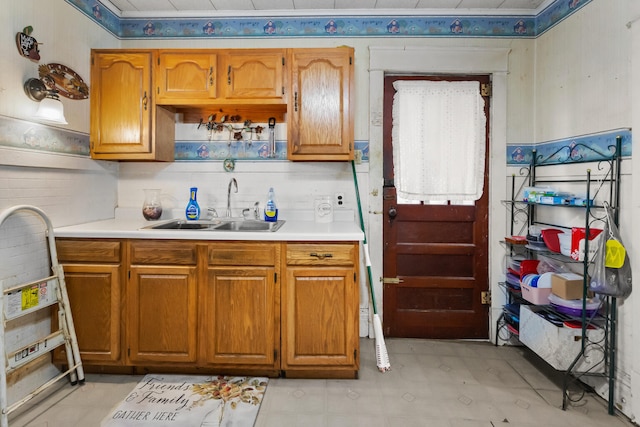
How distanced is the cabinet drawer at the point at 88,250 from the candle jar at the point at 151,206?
1.85 feet

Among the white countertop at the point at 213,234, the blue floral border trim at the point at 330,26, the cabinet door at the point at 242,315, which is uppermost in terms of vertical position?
the blue floral border trim at the point at 330,26

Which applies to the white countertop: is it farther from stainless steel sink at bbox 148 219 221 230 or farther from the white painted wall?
stainless steel sink at bbox 148 219 221 230

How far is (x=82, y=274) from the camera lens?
208cm

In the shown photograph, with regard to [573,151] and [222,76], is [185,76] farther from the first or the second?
[573,151]

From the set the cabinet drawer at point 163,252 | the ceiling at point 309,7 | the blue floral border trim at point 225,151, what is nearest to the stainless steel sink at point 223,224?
the cabinet drawer at point 163,252

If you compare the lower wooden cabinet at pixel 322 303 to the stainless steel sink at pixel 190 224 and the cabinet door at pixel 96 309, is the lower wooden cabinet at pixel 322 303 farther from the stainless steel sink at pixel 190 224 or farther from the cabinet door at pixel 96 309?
the cabinet door at pixel 96 309

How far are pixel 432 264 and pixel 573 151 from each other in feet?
3.83

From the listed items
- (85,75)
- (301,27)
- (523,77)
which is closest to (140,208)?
(85,75)

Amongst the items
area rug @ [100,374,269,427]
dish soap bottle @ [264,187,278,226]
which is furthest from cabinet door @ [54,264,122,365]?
dish soap bottle @ [264,187,278,226]

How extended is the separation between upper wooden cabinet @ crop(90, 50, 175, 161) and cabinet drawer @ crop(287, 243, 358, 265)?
1.24 m

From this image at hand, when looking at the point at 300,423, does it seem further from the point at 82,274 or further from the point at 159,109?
the point at 159,109

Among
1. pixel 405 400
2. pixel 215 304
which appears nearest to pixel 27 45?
pixel 215 304

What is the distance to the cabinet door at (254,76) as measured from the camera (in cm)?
235

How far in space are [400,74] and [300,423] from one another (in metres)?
2.39
